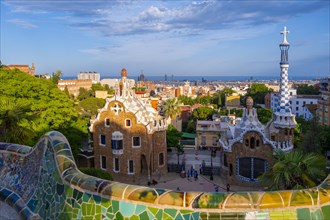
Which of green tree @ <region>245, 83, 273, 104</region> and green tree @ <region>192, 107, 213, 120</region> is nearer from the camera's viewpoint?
green tree @ <region>192, 107, 213, 120</region>

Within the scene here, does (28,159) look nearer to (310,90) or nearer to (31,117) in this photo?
(31,117)

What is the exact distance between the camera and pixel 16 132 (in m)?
13.6

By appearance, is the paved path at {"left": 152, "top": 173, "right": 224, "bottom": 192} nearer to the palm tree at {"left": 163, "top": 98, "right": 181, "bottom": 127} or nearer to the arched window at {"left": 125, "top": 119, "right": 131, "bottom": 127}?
the arched window at {"left": 125, "top": 119, "right": 131, "bottom": 127}

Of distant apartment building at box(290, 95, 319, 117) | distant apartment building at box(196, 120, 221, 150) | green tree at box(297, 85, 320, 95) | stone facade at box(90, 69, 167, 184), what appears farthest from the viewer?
green tree at box(297, 85, 320, 95)

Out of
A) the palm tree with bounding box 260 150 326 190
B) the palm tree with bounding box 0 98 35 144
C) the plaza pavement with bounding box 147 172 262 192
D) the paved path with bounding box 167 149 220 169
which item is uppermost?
the palm tree with bounding box 0 98 35 144

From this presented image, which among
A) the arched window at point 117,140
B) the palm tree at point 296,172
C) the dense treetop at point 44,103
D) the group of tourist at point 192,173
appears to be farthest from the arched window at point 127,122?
the palm tree at point 296,172

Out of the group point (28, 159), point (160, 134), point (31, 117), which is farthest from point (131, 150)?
point (28, 159)

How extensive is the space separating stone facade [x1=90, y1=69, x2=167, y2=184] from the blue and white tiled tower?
896 centimetres

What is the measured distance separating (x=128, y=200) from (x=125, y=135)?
846 inches

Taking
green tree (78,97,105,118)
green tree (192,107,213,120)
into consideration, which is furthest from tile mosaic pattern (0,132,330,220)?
green tree (192,107,213,120)

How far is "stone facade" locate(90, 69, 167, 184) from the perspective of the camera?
83.6 feet

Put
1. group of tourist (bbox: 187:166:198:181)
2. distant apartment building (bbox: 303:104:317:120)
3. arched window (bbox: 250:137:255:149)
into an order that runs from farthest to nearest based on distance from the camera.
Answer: distant apartment building (bbox: 303:104:317:120) < group of tourist (bbox: 187:166:198:181) < arched window (bbox: 250:137:255:149)

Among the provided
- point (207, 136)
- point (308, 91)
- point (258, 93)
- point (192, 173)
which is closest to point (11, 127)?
point (192, 173)

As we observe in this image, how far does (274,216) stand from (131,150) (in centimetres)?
2216
